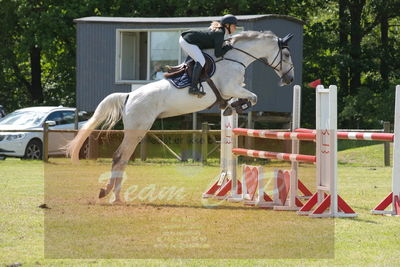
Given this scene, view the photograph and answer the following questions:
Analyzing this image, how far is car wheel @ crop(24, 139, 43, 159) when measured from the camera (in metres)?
21.6

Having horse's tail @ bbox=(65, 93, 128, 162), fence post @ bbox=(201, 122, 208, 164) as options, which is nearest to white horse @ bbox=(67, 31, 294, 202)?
horse's tail @ bbox=(65, 93, 128, 162)

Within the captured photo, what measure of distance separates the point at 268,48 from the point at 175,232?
13.4 feet

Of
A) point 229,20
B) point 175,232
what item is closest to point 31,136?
point 229,20

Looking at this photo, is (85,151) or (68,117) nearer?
(85,151)

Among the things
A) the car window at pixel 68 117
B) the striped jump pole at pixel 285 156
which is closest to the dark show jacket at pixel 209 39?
the striped jump pole at pixel 285 156

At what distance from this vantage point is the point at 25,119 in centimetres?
2239

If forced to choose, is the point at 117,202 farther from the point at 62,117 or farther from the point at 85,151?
the point at 62,117

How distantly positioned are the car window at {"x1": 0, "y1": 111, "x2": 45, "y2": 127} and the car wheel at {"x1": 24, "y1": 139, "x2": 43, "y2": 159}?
671 millimetres

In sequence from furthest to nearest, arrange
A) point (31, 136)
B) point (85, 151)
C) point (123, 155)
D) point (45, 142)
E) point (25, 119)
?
1. point (25, 119)
2. point (31, 136)
3. point (85, 151)
4. point (45, 142)
5. point (123, 155)

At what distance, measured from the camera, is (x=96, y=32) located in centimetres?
2455

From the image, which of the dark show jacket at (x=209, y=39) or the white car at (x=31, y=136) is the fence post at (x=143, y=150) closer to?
the white car at (x=31, y=136)

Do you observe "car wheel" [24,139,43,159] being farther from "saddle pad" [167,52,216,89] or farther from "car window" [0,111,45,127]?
"saddle pad" [167,52,216,89]

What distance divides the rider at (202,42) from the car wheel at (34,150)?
1182 centimetres

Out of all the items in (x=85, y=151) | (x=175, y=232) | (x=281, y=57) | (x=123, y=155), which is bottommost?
(x=175, y=232)
